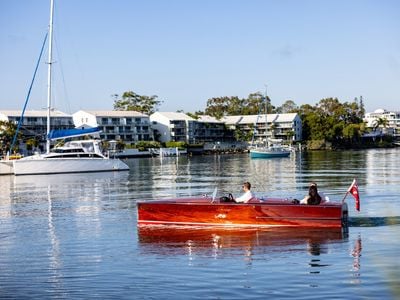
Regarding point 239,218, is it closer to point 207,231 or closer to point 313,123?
point 207,231

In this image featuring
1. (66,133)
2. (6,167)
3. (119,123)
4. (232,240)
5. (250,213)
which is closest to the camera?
(232,240)

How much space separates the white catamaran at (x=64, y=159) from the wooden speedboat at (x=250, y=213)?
143 feet

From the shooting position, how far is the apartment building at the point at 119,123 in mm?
137250

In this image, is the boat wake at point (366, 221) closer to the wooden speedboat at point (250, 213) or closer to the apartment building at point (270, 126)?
the wooden speedboat at point (250, 213)

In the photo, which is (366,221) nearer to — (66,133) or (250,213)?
(250,213)

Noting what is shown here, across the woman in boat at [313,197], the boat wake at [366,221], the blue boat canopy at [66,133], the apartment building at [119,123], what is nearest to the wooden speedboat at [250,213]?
the woman in boat at [313,197]

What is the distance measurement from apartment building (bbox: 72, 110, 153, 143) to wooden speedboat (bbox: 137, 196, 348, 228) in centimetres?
11682

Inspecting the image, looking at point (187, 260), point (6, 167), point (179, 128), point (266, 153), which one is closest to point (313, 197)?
point (187, 260)

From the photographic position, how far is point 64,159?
62.0 metres

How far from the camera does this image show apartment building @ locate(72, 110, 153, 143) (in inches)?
5404

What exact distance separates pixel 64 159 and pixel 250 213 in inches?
1816

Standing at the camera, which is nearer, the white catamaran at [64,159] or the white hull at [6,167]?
the white catamaran at [64,159]

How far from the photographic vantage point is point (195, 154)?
14412cm

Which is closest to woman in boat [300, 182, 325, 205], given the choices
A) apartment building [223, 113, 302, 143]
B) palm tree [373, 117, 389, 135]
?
apartment building [223, 113, 302, 143]
